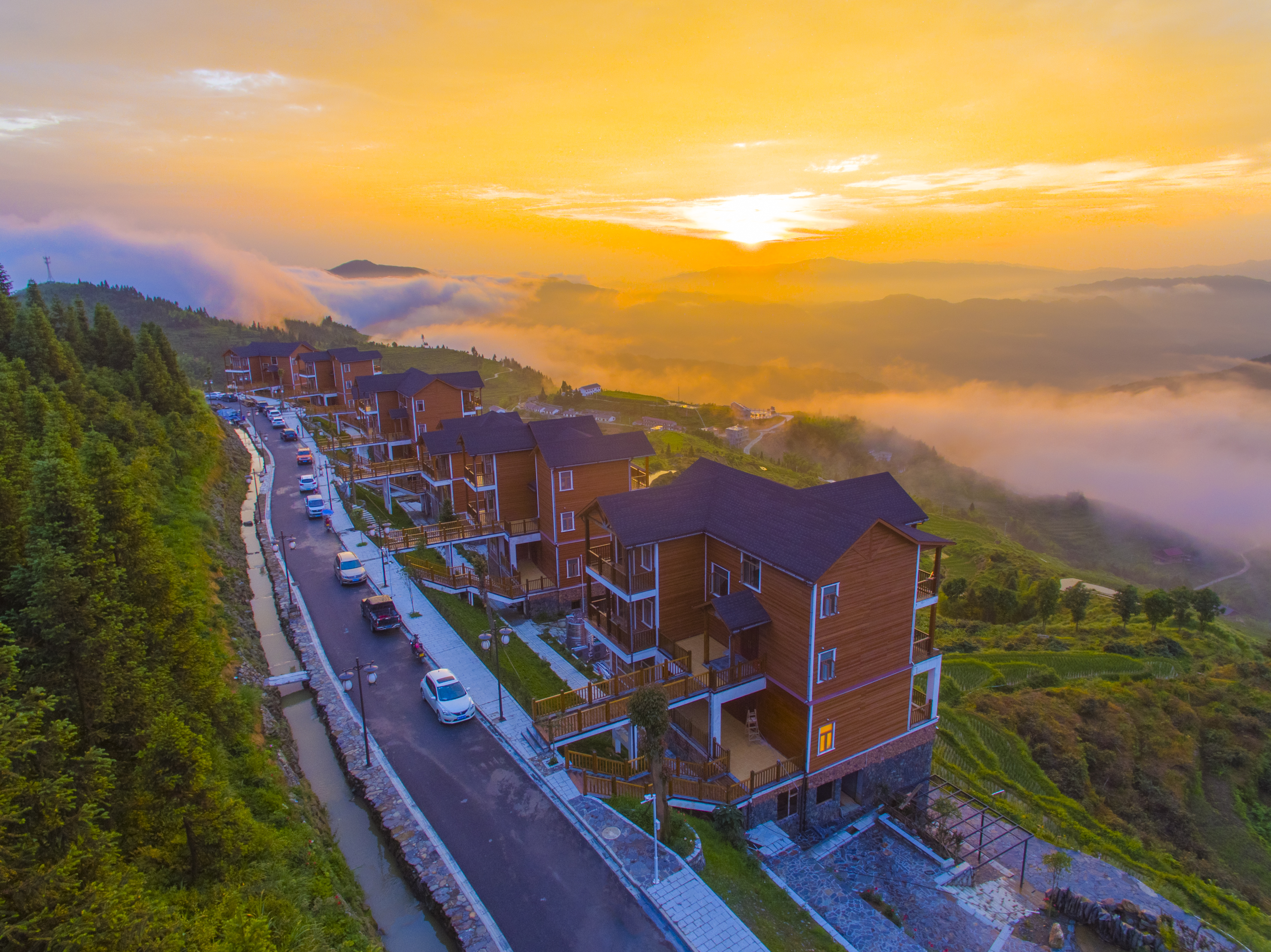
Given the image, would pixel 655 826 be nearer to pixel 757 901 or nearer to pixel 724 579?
pixel 757 901

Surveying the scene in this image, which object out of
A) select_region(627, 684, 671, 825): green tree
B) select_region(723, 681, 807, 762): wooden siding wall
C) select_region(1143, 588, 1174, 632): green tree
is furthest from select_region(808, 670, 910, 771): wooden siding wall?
select_region(1143, 588, 1174, 632): green tree

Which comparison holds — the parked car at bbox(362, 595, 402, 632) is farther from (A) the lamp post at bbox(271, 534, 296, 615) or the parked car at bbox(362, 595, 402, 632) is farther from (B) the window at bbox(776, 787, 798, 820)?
(B) the window at bbox(776, 787, 798, 820)

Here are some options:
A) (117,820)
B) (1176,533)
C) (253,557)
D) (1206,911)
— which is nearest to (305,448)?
(253,557)

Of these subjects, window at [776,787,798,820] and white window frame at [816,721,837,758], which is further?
window at [776,787,798,820]

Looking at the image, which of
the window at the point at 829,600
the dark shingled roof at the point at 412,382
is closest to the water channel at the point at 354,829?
the window at the point at 829,600

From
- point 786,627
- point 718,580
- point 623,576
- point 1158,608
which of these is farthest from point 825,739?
point 1158,608

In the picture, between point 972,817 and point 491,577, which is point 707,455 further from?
point 972,817
